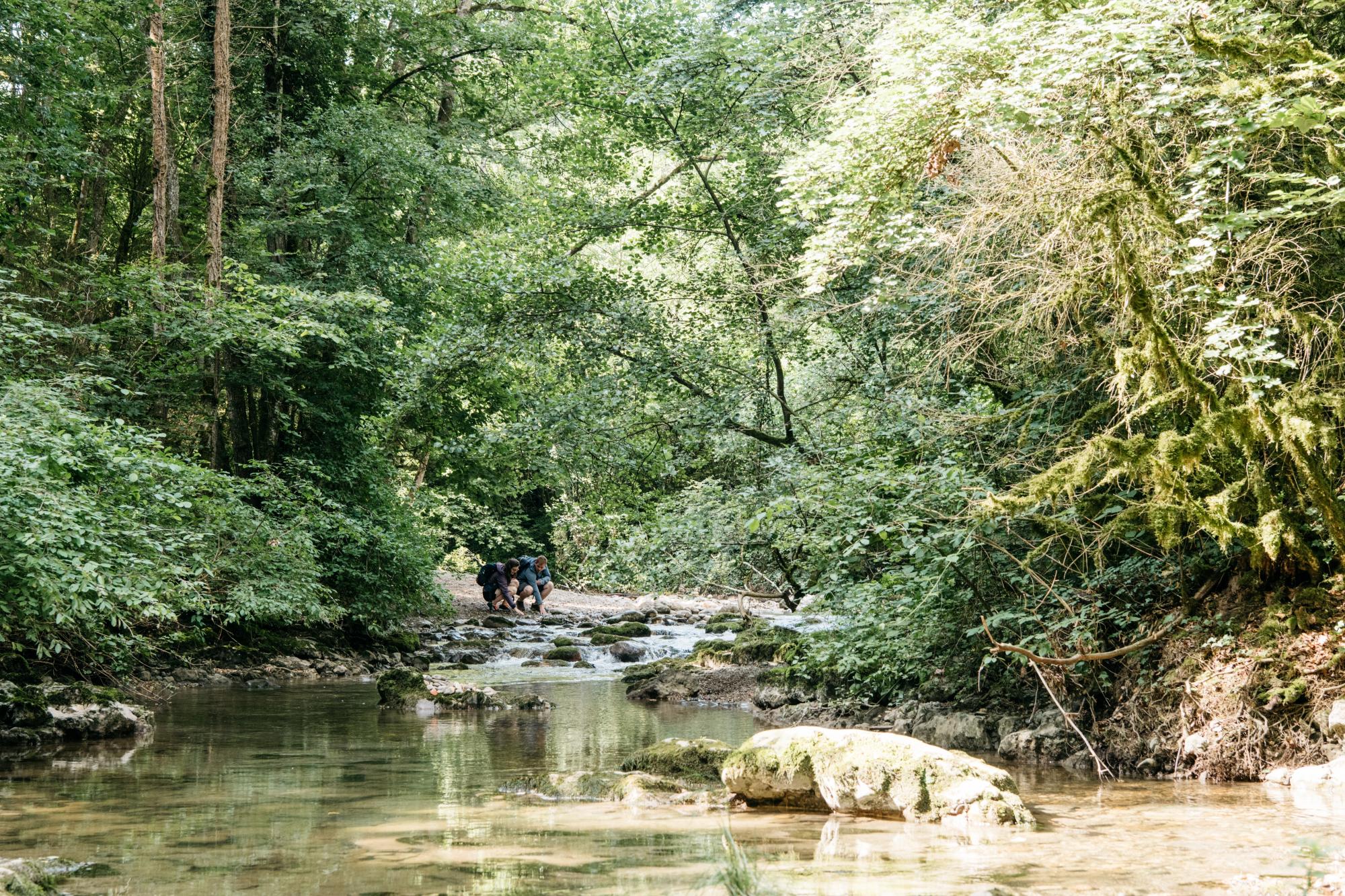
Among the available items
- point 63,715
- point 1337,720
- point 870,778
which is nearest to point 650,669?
point 63,715

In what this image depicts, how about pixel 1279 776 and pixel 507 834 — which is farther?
pixel 1279 776

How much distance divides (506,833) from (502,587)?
18.1 m

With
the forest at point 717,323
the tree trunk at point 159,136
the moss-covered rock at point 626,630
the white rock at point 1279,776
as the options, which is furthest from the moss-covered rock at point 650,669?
the tree trunk at point 159,136

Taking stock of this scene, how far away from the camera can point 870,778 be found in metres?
6.14

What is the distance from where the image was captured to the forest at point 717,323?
6.77 metres

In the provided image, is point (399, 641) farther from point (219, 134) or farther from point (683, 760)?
point (683, 760)

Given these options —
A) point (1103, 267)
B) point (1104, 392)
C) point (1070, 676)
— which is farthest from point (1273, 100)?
point (1070, 676)

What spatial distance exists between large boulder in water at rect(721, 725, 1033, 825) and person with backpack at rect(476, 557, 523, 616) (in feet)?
56.9

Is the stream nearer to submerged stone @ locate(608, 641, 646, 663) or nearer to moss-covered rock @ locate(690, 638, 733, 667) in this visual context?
moss-covered rock @ locate(690, 638, 733, 667)

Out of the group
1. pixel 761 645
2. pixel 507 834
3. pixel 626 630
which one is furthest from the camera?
pixel 626 630

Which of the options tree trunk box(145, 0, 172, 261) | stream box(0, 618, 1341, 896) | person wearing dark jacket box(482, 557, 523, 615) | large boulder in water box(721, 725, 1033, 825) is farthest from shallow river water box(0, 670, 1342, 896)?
person wearing dark jacket box(482, 557, 523, 615)

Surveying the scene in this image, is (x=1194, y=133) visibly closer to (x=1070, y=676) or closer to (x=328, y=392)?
(x=1070, y=676)

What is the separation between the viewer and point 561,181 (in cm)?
1898

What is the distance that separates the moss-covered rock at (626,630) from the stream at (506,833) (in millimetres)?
11411
